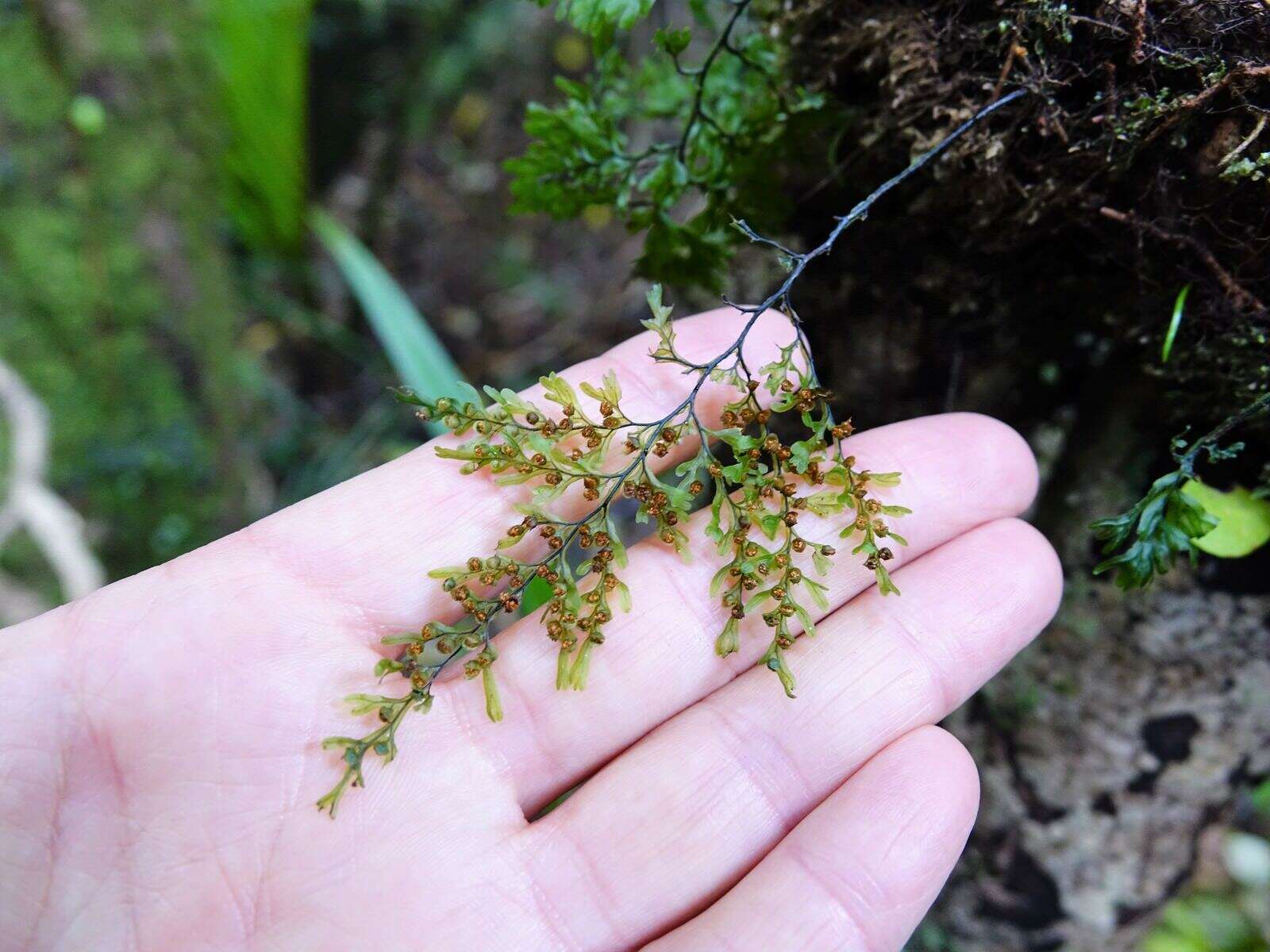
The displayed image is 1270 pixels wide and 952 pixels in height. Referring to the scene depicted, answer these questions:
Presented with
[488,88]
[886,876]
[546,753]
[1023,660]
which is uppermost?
[488,88]

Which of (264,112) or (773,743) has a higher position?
(264,112)

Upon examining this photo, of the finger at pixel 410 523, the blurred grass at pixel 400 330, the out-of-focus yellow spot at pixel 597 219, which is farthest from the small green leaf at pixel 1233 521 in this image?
the out-of-focus yellow spot at pixel 597 219

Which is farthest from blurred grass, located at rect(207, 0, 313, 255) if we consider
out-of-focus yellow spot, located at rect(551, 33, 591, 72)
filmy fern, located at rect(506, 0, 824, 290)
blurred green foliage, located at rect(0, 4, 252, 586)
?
filmy fern, located at rect(506, 0, 824, 290)

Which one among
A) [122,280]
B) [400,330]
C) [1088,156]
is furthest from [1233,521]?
[122,280]

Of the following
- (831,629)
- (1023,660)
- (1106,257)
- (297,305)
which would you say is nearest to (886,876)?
(831,629)

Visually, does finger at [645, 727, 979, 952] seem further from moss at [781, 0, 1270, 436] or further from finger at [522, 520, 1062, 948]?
moss at [781, 0, 1270, 436]

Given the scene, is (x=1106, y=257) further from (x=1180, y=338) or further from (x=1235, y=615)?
(x=1235, y=615)

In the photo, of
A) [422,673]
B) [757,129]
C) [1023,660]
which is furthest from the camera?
[1023,660]

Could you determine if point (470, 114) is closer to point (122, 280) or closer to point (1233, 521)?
point (122, 280)
